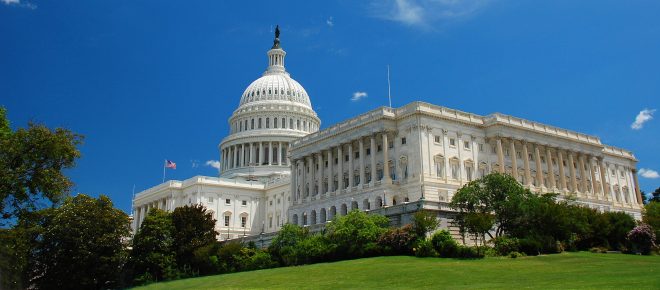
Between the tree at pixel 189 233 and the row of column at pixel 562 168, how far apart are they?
131 ft

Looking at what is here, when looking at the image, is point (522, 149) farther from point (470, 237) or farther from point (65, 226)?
point (65, 226)

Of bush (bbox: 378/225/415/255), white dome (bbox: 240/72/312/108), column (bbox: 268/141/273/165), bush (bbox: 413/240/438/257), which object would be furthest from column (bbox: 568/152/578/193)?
white dome (bbox: 240/72/312/108)

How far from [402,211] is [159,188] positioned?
76.5 meters

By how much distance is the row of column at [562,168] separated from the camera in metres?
88.1

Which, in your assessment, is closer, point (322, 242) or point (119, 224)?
point (322, 242)

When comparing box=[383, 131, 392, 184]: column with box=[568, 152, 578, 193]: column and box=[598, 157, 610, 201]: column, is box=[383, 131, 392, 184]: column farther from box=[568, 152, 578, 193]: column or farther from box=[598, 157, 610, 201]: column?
box=[598, 157, 610, 201]: column

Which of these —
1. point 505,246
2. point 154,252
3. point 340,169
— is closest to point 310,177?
point 340,169

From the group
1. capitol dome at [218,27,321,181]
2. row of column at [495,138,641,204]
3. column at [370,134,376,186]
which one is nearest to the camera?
column at [370,134,376,186]

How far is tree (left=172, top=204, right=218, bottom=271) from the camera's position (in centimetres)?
6838

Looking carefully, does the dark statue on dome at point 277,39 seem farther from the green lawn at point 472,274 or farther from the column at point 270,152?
the green lawn at point 472,274

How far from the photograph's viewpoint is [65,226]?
61625mm

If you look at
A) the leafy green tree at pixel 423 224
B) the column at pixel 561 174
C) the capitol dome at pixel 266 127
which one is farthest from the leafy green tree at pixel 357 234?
the capitol dome at pixel 266 127

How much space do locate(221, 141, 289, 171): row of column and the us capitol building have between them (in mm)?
6550

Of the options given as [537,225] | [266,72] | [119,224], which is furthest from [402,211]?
[266,72]
